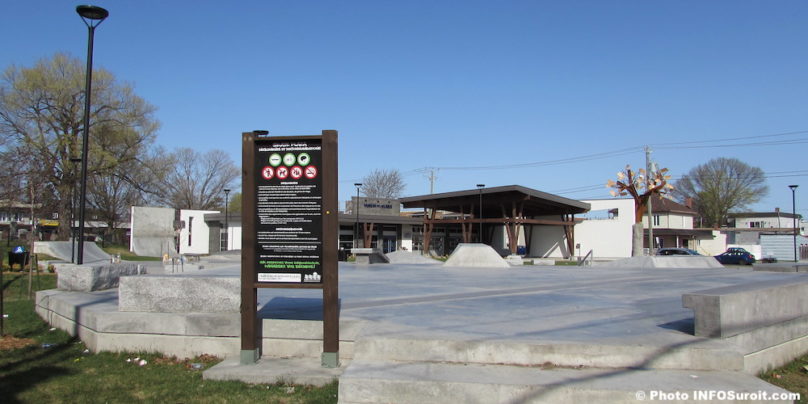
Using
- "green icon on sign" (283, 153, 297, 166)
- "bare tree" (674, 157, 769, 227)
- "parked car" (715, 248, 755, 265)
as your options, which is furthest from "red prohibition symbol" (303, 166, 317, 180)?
"bare tree" (674, 157, 769, 227)

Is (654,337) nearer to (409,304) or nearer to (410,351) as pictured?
(410,351)

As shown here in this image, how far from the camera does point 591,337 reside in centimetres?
548

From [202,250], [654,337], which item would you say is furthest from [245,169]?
[202,250]

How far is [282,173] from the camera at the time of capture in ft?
20.0

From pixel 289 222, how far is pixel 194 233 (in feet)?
179

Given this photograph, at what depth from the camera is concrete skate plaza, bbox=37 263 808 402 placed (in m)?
4.71

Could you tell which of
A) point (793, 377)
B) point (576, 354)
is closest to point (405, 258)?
point (793, 377)

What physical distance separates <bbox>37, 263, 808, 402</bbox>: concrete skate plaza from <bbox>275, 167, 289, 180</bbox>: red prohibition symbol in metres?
1.72

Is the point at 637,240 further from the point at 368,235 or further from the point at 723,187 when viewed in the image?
the point at 723,187

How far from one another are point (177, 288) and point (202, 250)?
176ft

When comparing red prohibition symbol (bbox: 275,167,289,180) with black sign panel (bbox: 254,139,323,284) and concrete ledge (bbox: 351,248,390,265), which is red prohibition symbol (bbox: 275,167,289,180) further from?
concrete ledge (bbox: 351,248,390,265)

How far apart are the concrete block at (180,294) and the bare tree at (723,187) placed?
88317 mm

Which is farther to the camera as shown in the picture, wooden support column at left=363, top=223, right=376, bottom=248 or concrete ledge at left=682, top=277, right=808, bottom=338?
wooden support column at left=363, top=223, right=376, bottom=248

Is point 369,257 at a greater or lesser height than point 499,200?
lesser
